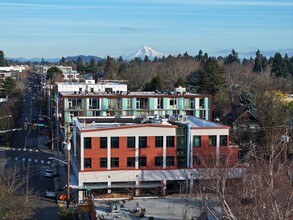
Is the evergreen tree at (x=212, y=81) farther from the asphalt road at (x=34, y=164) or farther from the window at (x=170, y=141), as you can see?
the window at (x=170, y=141)

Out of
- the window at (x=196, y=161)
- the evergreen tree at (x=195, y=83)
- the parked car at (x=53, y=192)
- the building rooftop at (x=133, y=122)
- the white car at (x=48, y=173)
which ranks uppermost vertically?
the evergreen tree at (x=195, y=83)

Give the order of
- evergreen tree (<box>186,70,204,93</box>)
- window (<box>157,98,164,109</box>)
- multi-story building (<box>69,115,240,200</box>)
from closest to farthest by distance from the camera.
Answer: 1. multi-story building (<box>69,115,240,200</box>)
2. window (<box>157,98,164,109</box>)
3. evergreen tree (<box>186,70,204,93</box>)

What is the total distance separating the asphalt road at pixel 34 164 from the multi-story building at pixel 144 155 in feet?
7.11

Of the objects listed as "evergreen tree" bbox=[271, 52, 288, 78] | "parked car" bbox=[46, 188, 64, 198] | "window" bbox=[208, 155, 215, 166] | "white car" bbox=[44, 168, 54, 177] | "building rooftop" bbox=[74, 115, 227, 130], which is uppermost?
"evergreen tree" bbox=[271, 52, 288, 78]

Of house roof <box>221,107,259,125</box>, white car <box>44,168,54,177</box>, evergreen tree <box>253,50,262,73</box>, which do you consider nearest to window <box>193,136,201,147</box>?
white car <box>44,168,54,177</box>

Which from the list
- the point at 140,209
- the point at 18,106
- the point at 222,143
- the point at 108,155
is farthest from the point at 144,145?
the point at 18,106

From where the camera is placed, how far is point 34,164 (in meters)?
38.4

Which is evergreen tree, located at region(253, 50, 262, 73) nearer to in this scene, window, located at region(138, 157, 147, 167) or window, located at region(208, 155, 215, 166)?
window, located at region(208, 155, 215, 166)

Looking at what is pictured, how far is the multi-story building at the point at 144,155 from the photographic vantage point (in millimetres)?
29094

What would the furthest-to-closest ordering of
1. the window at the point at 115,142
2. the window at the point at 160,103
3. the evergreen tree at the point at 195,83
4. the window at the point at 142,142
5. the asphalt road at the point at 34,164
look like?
the evergreen tree at the point at 195,83 < the window at the point at 160,103 < the window at the point at 142,142 < the window at the point at 115,142 < the asphalt road at the point at 34,164

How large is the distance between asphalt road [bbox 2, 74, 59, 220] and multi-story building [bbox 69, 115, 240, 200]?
7.11ft

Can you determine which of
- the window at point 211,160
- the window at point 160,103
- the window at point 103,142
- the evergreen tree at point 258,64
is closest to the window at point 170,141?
the window at point 211,160

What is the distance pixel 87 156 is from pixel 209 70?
27.3 metres

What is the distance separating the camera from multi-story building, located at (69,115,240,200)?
2909cm
